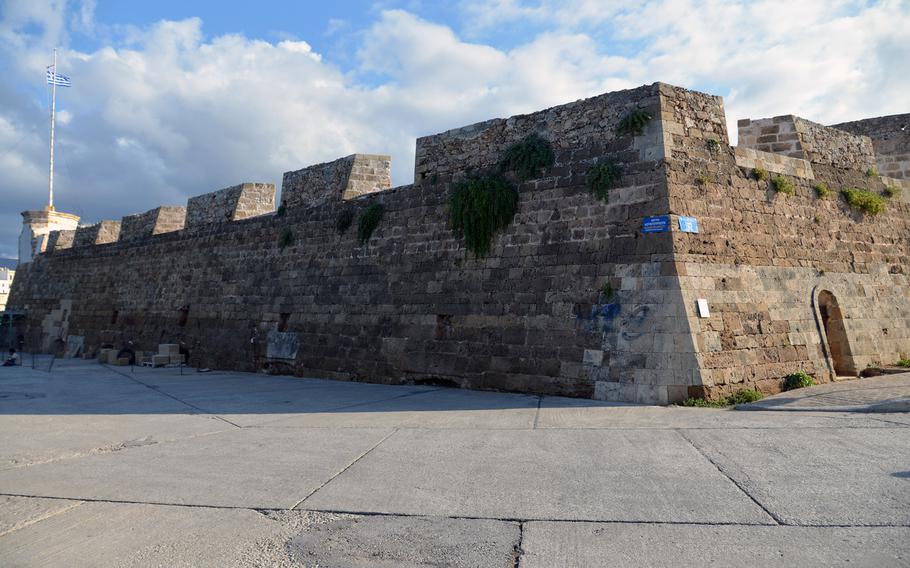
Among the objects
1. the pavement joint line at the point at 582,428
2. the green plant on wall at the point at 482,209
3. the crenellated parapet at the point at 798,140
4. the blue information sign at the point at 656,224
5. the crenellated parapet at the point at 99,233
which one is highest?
the crenellated parapet at the point at 99,233

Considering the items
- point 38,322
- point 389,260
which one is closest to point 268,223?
point 389,260

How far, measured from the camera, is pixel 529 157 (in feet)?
35.1

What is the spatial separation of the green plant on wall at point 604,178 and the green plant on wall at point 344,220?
6.43m

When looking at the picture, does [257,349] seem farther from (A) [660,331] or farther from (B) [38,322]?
(B) [38,322]

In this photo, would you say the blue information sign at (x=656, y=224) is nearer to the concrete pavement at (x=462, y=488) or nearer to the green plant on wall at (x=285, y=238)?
the concrete pavement at (x=462, y=488)

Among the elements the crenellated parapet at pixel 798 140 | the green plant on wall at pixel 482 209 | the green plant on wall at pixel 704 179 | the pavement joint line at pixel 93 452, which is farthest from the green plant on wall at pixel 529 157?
the pavement joint line at pixel 93 452

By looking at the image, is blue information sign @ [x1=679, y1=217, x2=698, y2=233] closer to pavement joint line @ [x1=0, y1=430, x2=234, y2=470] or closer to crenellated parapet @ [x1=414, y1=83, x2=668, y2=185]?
crenellated parapet @ [x1=414, y1=83, x2=668, y2=185]

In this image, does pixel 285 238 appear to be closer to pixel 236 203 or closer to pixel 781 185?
pixel 236 203

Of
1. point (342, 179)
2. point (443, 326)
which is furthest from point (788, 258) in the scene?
point (342, 179)

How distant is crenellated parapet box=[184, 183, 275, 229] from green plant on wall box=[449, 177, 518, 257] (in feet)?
28.6

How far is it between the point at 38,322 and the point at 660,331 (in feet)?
90.1

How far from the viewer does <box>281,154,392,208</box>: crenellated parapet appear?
14398 mm

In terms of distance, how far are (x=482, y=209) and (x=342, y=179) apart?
16.8ft

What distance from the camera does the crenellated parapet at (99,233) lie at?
78.1 ft
